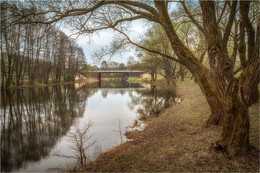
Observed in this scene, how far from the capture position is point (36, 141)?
741 centimetres

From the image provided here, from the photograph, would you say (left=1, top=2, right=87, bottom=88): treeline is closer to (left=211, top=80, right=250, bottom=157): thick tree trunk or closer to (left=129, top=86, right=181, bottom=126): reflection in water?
(left=129, top=86, right=181, bottom=126): reflection in water

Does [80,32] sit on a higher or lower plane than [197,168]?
higher

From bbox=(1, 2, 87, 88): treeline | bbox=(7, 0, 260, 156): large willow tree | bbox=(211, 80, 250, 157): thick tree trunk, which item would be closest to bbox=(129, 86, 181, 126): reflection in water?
bbox=(7, 0, 260, 156): large willow tree

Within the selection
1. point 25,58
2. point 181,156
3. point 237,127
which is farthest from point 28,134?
point 25,58

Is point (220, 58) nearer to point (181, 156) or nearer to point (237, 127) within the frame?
point (237, 127)

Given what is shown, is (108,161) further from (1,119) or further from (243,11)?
(1,119)

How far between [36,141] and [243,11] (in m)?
9.03

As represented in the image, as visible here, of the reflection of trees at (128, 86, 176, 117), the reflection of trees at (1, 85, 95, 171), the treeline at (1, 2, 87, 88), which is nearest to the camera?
the reflection of trees at (1, 85, 95, 171)

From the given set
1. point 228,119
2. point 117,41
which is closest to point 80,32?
point 117,41

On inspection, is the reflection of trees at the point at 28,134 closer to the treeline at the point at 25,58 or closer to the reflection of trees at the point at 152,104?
the reflection of trees at the point at 152,104

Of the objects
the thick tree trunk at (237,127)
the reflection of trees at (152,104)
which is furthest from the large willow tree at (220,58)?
the reflection of trees at (152,104)

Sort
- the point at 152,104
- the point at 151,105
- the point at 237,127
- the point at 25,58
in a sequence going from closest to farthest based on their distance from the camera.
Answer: the point at 237,127 < the point at 151,105 < the point at 152,104 < the point at 25,58

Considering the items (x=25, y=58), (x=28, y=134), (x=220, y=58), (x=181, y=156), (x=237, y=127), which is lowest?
(x=28, y=134)

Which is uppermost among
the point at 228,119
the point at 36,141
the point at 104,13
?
the point at 104,13
